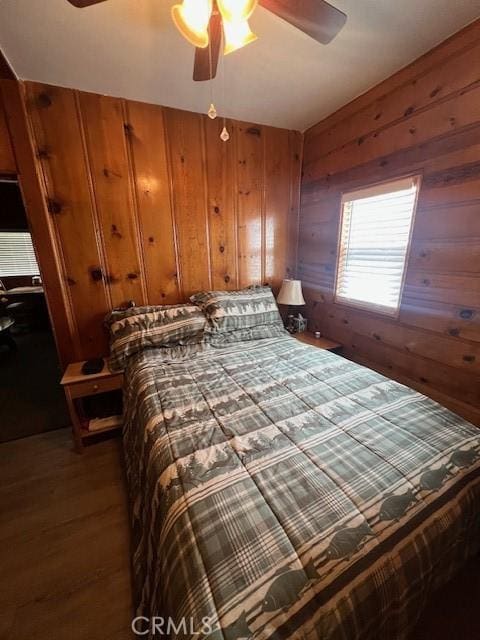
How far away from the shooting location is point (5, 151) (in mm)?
1693

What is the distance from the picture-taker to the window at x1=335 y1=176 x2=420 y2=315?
5.78ft

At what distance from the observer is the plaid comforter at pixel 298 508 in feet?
2.04

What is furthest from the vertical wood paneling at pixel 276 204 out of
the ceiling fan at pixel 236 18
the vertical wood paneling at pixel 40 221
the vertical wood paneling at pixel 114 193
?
the vertical wood paneling at pixel 40 221

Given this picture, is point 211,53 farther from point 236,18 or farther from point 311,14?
point 311,14

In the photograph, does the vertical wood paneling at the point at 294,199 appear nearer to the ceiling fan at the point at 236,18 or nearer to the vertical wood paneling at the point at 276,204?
the vertical wood paneling at the point at 276,204

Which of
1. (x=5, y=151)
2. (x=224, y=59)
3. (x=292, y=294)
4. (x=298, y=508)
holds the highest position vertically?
(x=224, y=59)

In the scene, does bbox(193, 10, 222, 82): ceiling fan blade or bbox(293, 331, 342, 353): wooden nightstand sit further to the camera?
bbox(293, 331, 342, 353): wooden nightstand

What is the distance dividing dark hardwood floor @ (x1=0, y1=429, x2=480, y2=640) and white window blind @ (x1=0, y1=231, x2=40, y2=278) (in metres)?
4.64

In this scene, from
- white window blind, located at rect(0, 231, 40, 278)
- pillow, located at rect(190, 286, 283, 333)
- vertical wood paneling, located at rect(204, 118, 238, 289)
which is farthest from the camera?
white window blind, located at rect(0, 231, 40, 278)

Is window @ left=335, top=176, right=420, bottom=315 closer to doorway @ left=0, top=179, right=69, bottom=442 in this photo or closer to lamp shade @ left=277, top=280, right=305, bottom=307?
lamp shade @ left=277, top=280, right=305, bottom=307

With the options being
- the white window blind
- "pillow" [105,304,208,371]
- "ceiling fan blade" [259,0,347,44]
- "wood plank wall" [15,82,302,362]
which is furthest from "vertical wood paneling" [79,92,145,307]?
the white window blind

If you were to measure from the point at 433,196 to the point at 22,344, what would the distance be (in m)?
5.51

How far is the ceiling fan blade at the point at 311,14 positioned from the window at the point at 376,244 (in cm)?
98

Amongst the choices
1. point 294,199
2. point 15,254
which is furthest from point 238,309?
point 15,254
